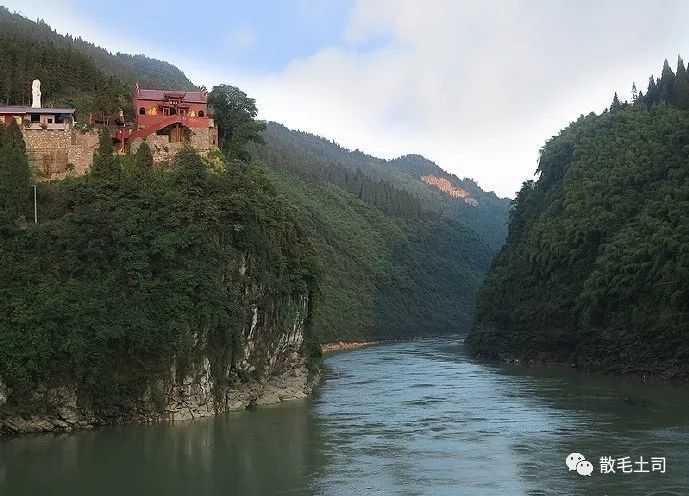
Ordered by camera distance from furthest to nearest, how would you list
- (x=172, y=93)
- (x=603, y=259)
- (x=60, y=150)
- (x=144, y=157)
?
(x=603, y=259) < (x=172, y=93) < (x=60, y=150) < (x=144, y=157)

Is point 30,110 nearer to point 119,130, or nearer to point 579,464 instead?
point 119,130

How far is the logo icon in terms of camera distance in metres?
25.5

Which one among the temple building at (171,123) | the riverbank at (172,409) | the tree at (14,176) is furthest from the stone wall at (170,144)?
the riverbank at (172,409)

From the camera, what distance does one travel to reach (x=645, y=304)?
49750mm

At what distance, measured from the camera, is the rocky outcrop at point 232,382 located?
3178 centimetres

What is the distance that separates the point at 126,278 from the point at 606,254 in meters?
32.6

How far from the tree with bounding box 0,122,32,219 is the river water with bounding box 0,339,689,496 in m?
10.5

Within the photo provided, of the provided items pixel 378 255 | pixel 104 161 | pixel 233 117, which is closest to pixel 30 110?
pixel 104 161

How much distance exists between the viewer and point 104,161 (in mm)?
38188

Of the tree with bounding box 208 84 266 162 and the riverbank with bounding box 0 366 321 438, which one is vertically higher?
the tree with bounding box 208 84 266 162

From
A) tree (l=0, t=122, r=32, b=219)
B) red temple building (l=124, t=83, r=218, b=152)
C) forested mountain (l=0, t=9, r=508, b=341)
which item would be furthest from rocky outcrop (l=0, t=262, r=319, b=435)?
red temple building (l=124, t=83, r=218, b=152)

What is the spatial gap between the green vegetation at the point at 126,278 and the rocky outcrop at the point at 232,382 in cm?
24

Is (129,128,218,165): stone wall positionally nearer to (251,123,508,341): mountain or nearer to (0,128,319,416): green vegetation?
(0,128,319,416): green vegetation

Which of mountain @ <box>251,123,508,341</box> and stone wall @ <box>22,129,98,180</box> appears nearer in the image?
stone wall @ <box>22,129,98,180</box>
